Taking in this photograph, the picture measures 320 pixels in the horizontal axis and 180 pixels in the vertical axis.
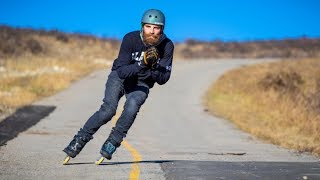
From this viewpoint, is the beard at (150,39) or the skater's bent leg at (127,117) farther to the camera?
the skater's bent leg at (127,117)

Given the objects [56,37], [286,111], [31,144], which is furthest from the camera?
[56,37]

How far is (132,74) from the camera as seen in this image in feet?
30.1

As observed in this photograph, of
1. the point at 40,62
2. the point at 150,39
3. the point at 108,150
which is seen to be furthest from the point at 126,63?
the point at 40,62

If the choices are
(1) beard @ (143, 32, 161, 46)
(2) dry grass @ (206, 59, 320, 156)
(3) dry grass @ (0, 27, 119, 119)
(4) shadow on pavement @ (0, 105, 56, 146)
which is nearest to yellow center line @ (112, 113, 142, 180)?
(1) beard @ (143, 32, 161, 46)

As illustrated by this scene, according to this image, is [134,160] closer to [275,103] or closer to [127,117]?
[127,117]

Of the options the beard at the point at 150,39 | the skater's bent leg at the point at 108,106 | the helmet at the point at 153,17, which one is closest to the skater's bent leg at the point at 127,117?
the skater's bent leg at the point at 108,106

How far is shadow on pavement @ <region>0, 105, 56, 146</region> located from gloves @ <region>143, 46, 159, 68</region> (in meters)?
5.09

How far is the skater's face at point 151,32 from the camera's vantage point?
9.17 m

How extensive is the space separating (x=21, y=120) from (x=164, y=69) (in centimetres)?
1098

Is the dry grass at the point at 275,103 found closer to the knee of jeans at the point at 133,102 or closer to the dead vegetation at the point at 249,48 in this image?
the knee of jeans at the point at 133,102

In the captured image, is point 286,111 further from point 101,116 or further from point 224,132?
point 101,116

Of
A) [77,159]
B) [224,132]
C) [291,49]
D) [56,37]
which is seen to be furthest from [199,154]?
[291,49]

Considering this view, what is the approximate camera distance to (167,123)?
20750 millimetres

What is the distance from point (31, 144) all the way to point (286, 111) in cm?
1175
